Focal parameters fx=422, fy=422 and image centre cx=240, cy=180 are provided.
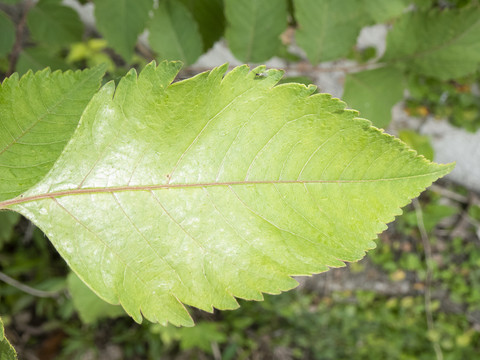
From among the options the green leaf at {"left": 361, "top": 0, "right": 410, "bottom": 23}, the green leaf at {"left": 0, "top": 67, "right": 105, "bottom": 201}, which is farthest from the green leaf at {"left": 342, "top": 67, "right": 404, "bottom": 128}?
the green leaf at {"left": 0, "top": 67, "right": 105, "bottom": 201}

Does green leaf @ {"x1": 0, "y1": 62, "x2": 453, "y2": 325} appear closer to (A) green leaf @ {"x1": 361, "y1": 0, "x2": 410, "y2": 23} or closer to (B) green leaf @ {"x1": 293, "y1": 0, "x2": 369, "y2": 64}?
(B) green leaf @ {"x1": 293, "y1": 0, "x2": 369, "y2": 64}

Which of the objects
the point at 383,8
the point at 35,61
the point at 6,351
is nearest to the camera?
the point at 6,351

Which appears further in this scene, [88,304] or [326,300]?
[326,300]

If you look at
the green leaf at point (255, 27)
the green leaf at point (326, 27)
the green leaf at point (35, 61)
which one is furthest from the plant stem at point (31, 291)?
the green leaf at point (326, 27)

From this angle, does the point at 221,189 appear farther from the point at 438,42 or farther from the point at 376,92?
the point at 438,42

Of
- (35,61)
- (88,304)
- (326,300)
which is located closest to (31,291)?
(88,304)

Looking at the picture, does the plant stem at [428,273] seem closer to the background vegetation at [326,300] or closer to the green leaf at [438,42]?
the background vegetation at [326,300]

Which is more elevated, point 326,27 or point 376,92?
point 326,27
